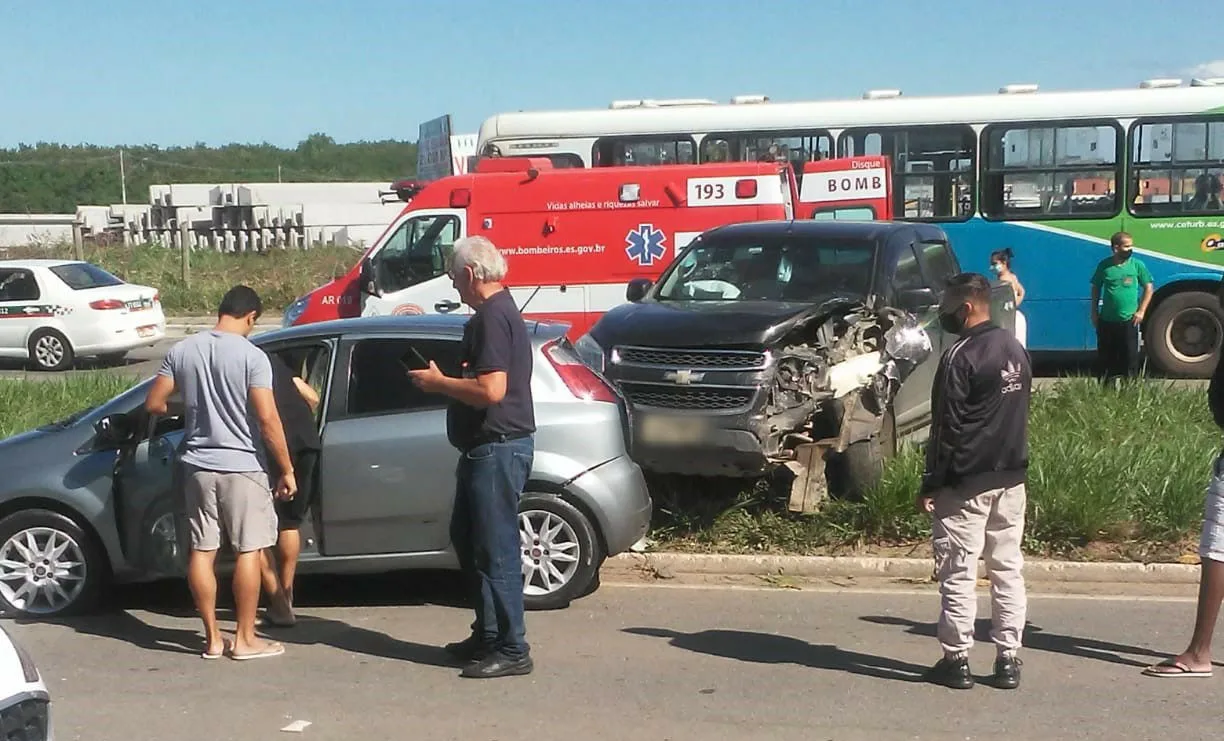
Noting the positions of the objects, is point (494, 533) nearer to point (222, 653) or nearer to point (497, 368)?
point (497, 368)

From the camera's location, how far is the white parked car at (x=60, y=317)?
20016 millimetres

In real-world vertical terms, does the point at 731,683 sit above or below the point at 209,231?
below

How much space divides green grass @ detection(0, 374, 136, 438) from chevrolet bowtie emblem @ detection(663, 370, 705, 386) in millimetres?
5616

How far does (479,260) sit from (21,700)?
8.60 ft

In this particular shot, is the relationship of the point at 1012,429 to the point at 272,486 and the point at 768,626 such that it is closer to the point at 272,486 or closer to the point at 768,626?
the point at 768,626

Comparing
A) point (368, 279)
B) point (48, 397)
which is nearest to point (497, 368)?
point (48, 397)

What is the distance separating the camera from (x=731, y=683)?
19.8 feet

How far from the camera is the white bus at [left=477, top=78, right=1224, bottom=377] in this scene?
637 inches

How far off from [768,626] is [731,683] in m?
1.00

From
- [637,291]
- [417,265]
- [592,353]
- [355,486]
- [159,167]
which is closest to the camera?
[355,486]

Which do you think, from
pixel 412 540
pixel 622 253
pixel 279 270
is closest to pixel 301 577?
pixel 412 540

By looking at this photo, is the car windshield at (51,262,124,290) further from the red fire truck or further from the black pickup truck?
the black pickup truck

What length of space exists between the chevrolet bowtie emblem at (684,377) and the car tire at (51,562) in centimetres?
338

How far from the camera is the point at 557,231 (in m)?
15.0
